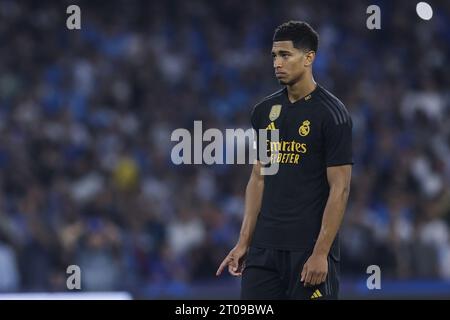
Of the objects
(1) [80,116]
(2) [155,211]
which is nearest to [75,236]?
(2) [155,211]

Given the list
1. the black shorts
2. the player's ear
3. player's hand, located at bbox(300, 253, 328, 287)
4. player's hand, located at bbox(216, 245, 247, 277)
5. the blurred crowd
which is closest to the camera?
player's hand, located at bbox(300, 253, 328, 287)

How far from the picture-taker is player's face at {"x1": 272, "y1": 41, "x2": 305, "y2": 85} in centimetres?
563

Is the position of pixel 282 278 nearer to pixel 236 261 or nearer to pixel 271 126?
pixel 236 261

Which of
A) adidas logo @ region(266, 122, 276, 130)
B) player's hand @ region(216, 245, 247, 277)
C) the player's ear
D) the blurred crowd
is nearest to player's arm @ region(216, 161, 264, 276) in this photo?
player's hand @ region(216, 245, 247, 277)

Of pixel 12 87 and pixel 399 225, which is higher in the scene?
pixel 12 87

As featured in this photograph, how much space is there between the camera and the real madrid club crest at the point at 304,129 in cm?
562

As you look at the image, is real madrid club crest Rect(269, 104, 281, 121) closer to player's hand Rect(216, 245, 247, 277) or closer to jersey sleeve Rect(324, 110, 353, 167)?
jersey sleeve Rect(324, 110, 353, 167)

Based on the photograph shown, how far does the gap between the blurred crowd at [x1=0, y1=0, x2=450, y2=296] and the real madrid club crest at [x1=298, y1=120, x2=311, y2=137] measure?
514 cm

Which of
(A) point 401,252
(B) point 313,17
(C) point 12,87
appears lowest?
(A) point 401,252

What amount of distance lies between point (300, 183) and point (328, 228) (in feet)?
0.97

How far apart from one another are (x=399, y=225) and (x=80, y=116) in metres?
3.96

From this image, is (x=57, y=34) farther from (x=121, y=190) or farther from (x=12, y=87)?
(x=121, y=190)

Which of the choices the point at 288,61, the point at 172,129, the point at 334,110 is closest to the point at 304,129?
the point at 334,110

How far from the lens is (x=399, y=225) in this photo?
38.1 ft
